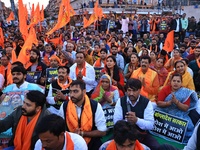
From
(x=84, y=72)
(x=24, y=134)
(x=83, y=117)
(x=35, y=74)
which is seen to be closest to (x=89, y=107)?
(x=83, y=117)

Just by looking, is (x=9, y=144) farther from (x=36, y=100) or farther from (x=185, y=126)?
(x=185, y=126)

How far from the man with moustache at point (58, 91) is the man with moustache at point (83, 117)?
85cm

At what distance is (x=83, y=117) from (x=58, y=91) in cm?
107

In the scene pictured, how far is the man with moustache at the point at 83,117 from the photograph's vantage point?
311cm

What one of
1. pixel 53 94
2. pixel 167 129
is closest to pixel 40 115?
pixel 53 94

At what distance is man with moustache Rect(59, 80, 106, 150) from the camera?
311cm

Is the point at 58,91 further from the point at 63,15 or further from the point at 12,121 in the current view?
the point at 63,15

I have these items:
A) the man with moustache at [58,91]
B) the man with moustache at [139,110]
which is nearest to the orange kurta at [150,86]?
the man with moustache at [58,91]

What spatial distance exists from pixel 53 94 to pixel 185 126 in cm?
205

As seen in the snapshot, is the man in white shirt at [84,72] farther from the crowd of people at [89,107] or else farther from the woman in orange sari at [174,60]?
the woman in orange sari at [174,60]

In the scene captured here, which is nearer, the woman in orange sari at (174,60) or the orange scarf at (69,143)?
the orange scarf at (69,143)

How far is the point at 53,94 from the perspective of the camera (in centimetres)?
432

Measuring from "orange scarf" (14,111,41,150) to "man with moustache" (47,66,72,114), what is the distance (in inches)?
46.9

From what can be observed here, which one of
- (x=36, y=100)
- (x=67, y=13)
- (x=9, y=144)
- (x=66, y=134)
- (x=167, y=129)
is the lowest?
(x=167, y=129)
